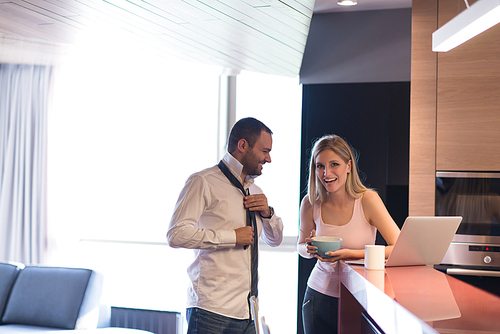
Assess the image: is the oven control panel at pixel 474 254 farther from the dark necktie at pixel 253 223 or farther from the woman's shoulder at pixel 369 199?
the dark necktie at pixel 253 223

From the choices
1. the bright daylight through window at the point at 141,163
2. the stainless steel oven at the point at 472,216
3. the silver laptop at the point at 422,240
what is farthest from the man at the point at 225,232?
the bright daylight through window at the point at 141,163

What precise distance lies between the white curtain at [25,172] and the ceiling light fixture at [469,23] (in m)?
3.98

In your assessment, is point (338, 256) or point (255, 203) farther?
point (255, 203)

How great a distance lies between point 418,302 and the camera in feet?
3.70

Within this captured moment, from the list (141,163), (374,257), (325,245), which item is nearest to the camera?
(374,257)

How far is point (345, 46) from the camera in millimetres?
3754

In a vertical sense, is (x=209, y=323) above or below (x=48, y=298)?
above

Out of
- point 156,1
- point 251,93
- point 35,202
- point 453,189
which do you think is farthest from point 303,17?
point 35,202

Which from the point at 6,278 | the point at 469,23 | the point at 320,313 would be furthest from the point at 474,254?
the point at 6,278

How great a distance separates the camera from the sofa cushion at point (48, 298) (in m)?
3.46

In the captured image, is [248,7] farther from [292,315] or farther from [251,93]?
[292,315]

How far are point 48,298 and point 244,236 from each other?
93.0 inches

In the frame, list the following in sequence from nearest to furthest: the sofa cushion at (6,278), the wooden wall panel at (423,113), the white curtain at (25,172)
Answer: the wooden wall panel at (423,113) → the sofa cushion at (6,278) → the white curtain at (25,172)

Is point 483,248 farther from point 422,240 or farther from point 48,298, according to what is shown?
point 48,298
